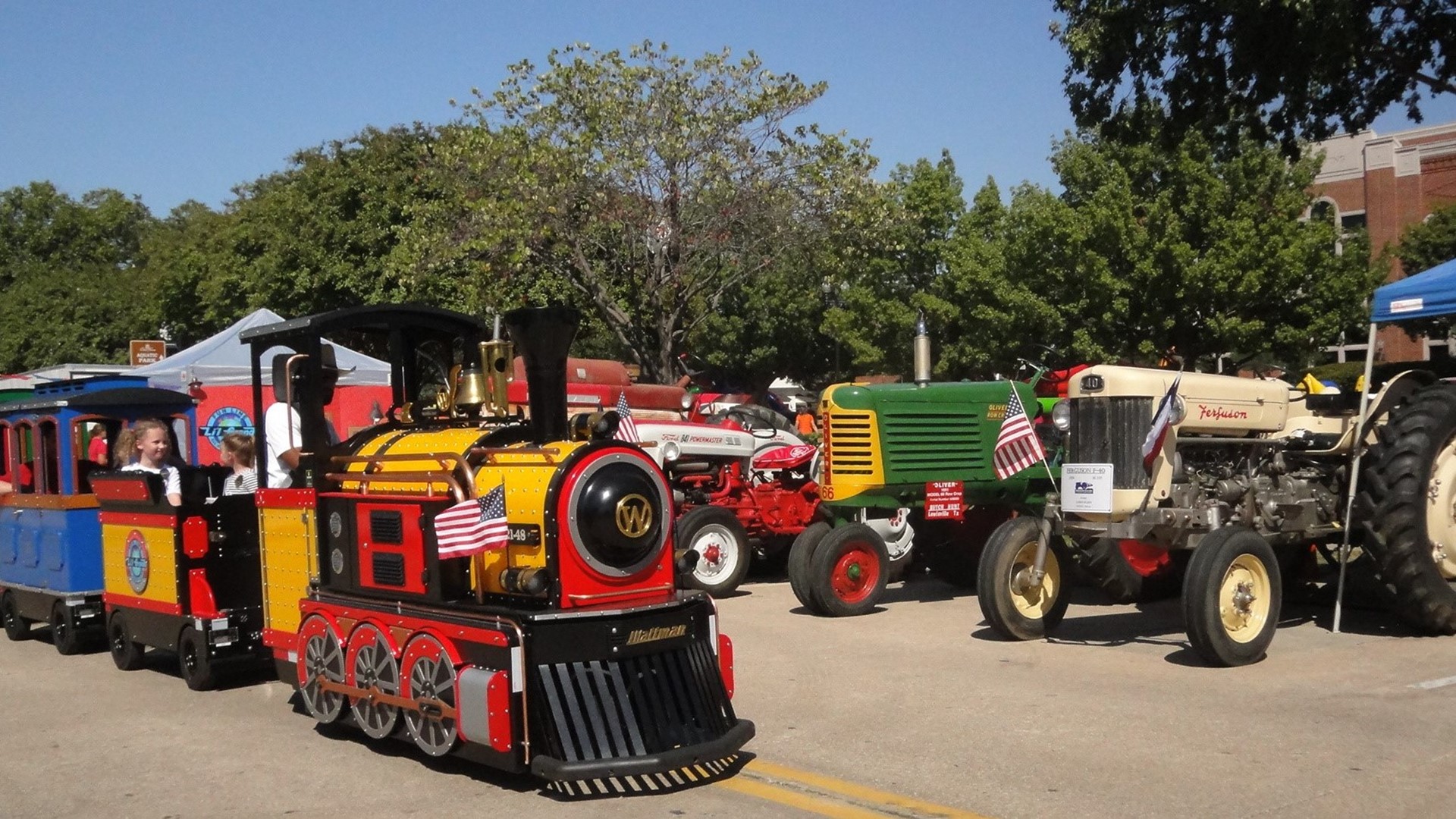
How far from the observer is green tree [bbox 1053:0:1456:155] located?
13297 mm

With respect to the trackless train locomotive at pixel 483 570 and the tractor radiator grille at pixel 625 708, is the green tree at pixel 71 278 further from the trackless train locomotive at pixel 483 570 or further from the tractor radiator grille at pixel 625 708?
the tractor radiator grille at pixel 625 708

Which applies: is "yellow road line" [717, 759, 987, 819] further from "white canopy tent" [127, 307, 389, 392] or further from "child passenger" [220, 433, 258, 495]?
"white canopy tent" [127, 307, 389, 392]

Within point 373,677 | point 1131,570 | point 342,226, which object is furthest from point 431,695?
point 342,226

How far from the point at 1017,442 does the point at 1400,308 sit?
9.38 ft

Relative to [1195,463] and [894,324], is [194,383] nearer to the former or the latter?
[1195,463]

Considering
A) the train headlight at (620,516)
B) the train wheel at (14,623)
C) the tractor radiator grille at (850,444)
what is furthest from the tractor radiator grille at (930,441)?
the train wheel at (14,623)

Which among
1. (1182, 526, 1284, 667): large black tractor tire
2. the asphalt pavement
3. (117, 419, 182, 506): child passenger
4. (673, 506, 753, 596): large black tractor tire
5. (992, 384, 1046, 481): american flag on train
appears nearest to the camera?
the asphalt pavement

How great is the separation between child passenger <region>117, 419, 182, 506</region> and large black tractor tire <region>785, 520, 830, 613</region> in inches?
193

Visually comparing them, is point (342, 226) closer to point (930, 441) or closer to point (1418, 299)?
point (930, 441)

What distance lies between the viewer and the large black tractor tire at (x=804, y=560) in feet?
36.8

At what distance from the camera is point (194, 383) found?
17.5 m

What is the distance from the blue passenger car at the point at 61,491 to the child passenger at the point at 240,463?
1017 millimetres

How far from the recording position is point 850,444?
11789mm

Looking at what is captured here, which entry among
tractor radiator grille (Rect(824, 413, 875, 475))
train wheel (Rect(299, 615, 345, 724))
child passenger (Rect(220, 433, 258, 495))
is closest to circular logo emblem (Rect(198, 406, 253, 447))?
child passenger (Rect(220, 433, 258, 495))
